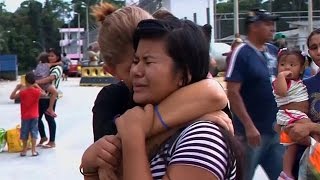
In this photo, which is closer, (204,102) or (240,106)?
(204,102)

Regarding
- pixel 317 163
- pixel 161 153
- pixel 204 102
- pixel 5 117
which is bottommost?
pixel 5 117

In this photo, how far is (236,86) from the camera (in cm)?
517

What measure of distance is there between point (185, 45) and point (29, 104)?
27.6ft

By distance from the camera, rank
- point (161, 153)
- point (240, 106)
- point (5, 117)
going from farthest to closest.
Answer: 1. point (5, 117)
2. point (240, 106)
3. point (161, 153)

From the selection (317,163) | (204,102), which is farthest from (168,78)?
(317,163)

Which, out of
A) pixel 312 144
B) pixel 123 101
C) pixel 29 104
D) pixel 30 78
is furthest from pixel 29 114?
pixel 123 101

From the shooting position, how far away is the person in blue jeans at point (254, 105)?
202 inches

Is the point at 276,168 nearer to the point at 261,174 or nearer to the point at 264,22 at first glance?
the point at 264,22

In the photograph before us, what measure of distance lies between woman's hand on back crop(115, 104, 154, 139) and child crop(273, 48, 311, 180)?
208 centimetres

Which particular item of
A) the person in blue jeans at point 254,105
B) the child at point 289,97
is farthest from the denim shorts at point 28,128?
the child at point 289,97

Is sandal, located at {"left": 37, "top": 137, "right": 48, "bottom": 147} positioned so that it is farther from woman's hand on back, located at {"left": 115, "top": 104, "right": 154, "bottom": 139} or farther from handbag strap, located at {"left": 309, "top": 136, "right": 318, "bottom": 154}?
woman's hand on back, located at {"left": 115, "top": 104, "right": 154, "bottom": 139}

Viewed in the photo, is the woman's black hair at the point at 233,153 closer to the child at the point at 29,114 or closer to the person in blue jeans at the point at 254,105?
the person in blue jeans at the point at 254,105

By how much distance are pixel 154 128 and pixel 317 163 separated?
1724 mm

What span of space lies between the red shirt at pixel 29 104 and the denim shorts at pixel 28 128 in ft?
0.23
